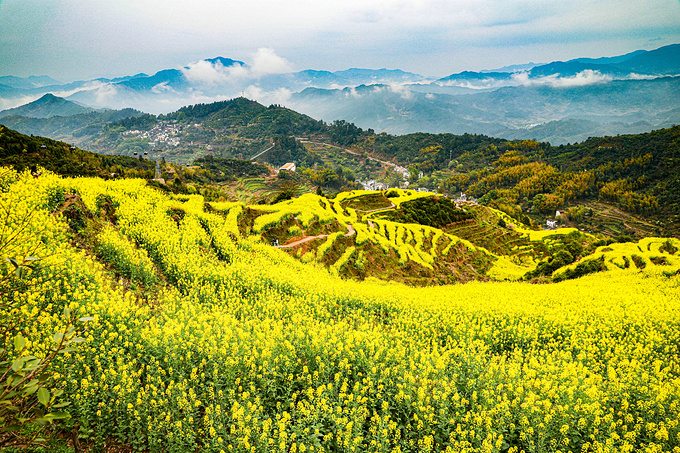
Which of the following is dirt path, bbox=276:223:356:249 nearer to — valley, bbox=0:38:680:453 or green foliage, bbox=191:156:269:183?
valley, bbox=0:38:680:453

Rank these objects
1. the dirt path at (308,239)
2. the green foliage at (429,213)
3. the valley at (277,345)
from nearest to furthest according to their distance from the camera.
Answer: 1. the valley at (277,345)
2. the dirt path at (308,239)
3. the green foliage at (429,213)

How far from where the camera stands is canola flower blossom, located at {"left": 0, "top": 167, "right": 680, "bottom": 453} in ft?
20.3

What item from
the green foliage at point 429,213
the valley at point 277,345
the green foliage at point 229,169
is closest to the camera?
the valley at point 277,345

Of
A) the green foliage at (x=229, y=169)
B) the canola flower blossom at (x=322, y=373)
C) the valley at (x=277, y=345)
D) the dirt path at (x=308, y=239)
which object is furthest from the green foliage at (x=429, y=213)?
the green foliage at (x=229, y=169)

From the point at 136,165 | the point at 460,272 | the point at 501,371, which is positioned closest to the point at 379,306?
the point at 501,371

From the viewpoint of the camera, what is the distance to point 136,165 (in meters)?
101

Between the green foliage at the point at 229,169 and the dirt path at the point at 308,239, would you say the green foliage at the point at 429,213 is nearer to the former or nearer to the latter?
the dirt path at the point at 308,239

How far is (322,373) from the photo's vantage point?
7.69 meters

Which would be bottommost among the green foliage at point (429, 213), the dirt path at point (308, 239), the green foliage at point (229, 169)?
the green foliage at point (429, 213)

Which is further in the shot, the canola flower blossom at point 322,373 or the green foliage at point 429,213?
the green foliage at point 429,213

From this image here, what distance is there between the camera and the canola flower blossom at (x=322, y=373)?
6199 mm

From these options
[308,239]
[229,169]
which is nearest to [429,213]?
[308,239]

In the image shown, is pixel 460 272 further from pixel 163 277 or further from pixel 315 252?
pixel 163 277

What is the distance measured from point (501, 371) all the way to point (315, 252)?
20056 millimetres
